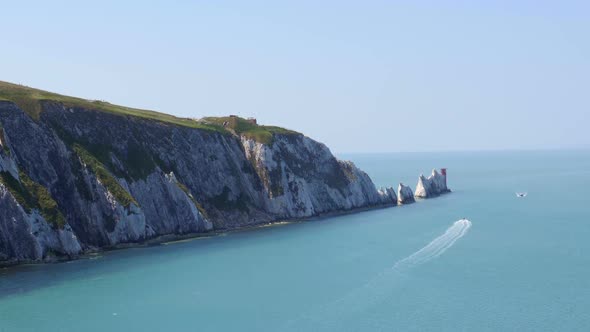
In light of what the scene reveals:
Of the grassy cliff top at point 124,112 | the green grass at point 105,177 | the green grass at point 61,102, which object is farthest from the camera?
the grassy cliff top at point 124,112

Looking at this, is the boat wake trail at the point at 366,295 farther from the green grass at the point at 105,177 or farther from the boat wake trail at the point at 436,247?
the green grass at the point at 105,177

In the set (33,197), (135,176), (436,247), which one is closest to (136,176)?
(135,176)

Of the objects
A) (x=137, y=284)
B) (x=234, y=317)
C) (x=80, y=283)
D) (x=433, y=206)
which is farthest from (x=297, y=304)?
(x=433, y=206)

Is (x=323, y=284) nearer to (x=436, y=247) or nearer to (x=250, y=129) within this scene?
(x=436, y=247)

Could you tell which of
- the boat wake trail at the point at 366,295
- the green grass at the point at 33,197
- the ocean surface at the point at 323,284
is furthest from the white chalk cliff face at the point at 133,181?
the boat wake trail at the point at 366,295

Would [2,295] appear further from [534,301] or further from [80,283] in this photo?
[534,301]

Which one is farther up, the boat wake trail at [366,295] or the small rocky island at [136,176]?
the small rocky island at [136,176]

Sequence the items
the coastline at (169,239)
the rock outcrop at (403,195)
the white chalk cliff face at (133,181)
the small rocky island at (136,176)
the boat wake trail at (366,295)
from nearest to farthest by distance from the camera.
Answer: the boat wake trail at (366,295) → the coastline at (169,239) → the white chalk cliff face at (133,181) → the small rocky island at (136,176) → the rock outcrop at (403,195)

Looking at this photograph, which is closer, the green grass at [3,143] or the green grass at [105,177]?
the green grass at [3,143]
